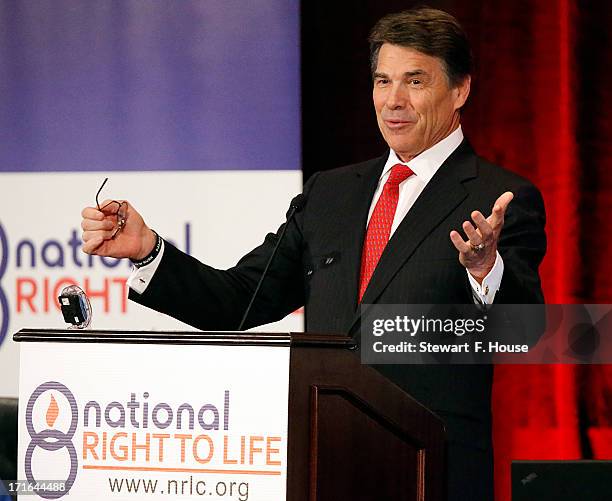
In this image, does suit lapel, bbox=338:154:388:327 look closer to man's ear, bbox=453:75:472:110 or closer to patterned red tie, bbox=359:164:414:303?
patterned red tie, bbox=359:164:414:303

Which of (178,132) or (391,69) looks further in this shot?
(178,132)

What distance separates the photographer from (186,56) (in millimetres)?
3625

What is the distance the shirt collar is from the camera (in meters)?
2.70

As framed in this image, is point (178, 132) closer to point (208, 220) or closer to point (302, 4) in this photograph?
point (208, 220)

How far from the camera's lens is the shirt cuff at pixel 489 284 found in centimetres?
217

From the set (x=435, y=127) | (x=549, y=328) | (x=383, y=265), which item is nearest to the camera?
(x=383, y=265)

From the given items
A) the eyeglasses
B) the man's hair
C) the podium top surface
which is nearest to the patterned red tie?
the man's hair

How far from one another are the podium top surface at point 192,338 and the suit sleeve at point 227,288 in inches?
24.1

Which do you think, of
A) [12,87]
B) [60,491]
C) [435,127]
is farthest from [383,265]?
[12,87]

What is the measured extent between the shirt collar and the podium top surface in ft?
3.40

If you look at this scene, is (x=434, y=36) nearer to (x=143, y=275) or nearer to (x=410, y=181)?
(x=410, y=181)

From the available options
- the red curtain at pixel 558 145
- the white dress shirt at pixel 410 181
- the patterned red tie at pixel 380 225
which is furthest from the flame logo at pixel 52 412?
the red curtain at pixel 558 145

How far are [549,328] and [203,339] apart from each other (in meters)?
1.98

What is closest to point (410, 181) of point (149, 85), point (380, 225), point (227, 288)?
point (380, 225)
